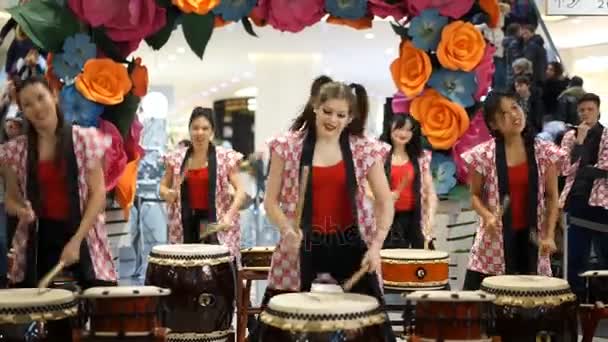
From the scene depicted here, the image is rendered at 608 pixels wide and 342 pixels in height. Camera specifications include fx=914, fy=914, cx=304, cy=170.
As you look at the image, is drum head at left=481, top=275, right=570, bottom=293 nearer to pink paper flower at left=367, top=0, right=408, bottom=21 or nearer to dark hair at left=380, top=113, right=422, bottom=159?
pink paper flower at left=367, top=0, right=408, bottom=21

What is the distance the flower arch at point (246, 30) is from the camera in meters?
4.31

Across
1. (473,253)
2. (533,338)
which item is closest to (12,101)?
(473,253)

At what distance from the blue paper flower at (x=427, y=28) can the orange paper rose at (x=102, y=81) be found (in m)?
1.44

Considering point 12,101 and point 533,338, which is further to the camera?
point 12,101

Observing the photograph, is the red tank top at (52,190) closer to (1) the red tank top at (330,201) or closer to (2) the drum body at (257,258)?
(1) the red tank top at (330,201)

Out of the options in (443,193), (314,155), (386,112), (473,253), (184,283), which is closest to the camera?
(314,155)

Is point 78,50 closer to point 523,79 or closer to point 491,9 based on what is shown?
point 491,9

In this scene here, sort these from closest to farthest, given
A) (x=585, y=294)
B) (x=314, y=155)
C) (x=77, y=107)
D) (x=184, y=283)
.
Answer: (x=314, y=155) < (x=585, y=294) < (x=184, y=283) < (x=77, y=107)

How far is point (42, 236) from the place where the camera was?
10.8 ft

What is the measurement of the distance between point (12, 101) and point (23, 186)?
136cm

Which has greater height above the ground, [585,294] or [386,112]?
[386,112]

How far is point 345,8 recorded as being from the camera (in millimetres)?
4426

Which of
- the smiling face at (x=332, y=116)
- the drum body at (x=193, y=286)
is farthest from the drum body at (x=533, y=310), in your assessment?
the drum body at (x=193, y=286)

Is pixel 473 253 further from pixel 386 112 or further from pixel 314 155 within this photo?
pixel 386 112
